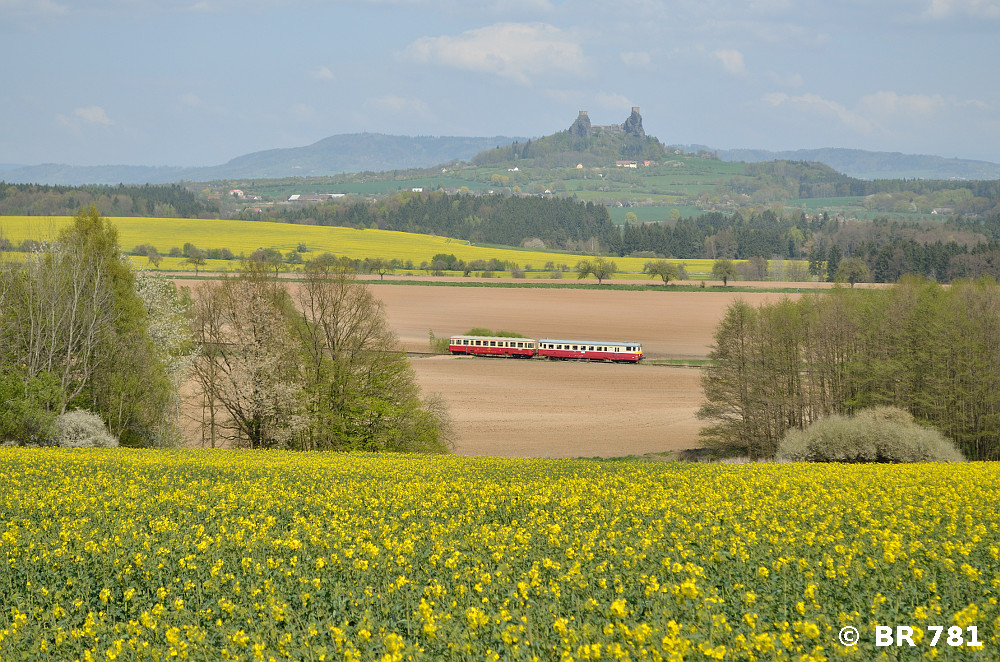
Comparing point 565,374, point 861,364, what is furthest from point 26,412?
point 565,374

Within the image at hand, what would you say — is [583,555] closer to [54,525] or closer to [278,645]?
[278,645]

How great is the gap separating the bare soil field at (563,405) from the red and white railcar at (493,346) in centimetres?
189

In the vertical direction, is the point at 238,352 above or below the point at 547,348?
above

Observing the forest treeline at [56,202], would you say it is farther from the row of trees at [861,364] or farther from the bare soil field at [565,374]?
the row of trees at [861,364]

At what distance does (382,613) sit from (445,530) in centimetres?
293

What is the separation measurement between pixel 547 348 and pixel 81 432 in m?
A: 47.8

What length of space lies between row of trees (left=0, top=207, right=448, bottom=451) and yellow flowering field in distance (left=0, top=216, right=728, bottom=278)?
10375cm

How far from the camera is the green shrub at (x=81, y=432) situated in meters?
29.9

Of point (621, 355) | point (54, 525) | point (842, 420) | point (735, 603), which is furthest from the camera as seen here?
point (621, 355)

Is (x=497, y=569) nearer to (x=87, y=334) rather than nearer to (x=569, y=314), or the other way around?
(x=87, y=334)

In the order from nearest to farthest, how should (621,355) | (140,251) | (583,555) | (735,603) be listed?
(735,603) < (583,555) < (621,355) < (140,251)

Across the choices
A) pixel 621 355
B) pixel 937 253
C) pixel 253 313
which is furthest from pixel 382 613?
pixel 937 253

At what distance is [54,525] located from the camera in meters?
12.2

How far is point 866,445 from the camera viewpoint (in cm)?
2883
